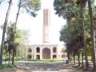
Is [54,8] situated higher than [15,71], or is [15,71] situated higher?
[54,8]

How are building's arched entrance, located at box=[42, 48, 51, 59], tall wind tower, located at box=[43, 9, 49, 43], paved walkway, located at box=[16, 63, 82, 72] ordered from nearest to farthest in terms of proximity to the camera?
paved walkway, located at box=[16, 63, 82, 72], tall wind tower, located at box=[43, 9, 49, 43], building's arched entrance, located at box=[42, 48, 51, 59]

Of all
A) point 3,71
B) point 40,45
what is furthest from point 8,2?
point 40,45

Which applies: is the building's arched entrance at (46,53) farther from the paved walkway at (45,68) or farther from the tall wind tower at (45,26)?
the paved walkway at (45,68)

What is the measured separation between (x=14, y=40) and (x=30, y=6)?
19.4 ft

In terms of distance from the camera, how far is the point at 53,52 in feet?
395

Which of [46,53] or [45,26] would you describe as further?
[46,53]

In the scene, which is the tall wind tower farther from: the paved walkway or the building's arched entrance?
the paved walkway

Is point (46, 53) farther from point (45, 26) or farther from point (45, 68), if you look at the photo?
point (45, 68)

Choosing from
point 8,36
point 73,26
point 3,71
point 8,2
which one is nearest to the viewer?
point 3,71

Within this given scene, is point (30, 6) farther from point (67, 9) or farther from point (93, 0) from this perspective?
point (93, 0)

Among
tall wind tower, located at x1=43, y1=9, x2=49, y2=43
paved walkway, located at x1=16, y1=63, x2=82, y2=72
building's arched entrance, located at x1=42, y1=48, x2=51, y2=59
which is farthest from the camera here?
building's arched entrance, located at x1=42, y1=48, x2=51, y2=59

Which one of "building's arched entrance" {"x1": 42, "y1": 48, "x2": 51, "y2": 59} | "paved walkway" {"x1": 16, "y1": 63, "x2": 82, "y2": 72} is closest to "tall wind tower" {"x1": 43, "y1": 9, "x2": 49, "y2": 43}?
"building's arched entrance" {"x1": 42, "y1": 48, "x2": 51, "y2": 59}

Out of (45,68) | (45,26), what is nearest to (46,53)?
(45,26)

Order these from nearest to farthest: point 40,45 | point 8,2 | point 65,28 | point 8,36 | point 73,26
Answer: point 8,2 < point 73,26 < point 8,36 < point 65,28 < point 40,45
